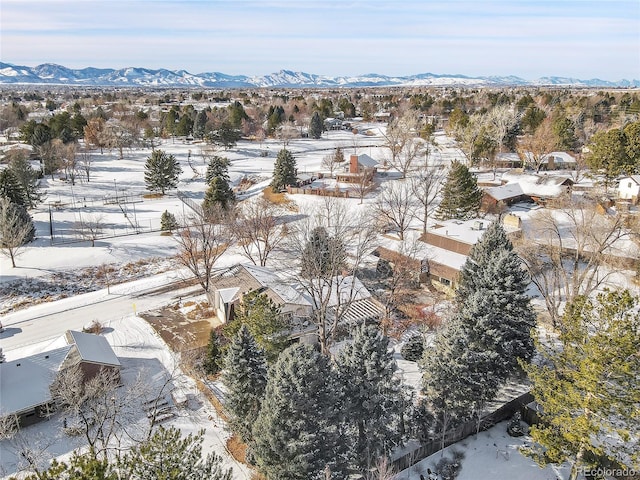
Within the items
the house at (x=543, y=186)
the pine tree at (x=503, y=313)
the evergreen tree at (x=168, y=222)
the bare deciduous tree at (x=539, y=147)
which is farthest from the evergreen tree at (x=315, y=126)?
the pine tree at (x=503, y=313)

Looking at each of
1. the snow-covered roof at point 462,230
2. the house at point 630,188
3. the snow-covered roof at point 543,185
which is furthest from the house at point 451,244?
the house at point 630,188

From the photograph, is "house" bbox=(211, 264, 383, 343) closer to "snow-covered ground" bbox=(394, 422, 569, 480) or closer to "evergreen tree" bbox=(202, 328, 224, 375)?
"evergreen tree" bbox=(202, 328, 224, 375)

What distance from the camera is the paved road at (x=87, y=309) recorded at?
26953mm

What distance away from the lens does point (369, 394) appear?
1545 centimetres

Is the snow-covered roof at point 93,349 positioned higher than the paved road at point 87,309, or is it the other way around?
the snow-covered roof at point 93,349

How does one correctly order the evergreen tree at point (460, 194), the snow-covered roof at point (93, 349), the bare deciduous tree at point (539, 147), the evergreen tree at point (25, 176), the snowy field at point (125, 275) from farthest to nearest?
the bare deciduous tree at point (539, 147) < the evergreen tree at point (25, 176) < the evergreen tree at point (460, 194) < the snow-covered roof at point (93, 349) < the snowy field at point (125, 275)

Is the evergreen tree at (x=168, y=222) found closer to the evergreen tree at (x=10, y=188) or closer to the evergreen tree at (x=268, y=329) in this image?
the evergreen tree at (x=10, y=188)

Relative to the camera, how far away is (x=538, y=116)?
70.1m

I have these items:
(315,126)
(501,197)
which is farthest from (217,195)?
(315,126)

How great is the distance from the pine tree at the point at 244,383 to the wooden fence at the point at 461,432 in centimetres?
562

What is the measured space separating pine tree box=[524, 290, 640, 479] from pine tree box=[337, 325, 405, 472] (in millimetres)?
4750

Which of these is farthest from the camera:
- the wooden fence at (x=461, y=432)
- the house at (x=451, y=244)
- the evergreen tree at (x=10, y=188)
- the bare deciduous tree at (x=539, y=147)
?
the bare deciduous tree at (x=539, y=147)

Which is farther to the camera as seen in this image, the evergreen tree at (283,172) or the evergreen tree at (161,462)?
the evergreen tree at (283,172)

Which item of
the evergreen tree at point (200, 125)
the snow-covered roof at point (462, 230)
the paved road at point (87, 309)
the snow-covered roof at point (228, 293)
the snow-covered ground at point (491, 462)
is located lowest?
the paved road at point (87, 309)
